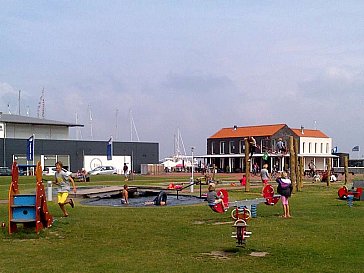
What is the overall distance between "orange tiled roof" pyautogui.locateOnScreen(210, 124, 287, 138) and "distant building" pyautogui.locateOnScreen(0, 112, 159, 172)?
16406mm

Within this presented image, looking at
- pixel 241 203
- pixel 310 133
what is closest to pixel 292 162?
pixel 241 203

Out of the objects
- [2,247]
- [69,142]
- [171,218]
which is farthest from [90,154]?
[2,247]

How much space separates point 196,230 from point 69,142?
71.6 metres

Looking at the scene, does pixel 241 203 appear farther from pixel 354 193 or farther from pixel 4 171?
pixel 4 171

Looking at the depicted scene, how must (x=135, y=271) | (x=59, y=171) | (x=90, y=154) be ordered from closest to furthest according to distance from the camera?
(x=135, y=271)
(x=59, y=171)
(x=90, y=154)

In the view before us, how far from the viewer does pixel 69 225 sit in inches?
667

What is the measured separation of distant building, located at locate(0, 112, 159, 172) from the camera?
80062mm

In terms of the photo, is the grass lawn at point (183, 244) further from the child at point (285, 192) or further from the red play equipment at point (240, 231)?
the child at point (285, 192)

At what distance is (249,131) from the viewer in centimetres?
10431

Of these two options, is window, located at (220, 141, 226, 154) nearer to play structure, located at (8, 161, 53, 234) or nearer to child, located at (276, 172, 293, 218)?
child, located at (276, 172, 293, 218)

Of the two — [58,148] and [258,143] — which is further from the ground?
[258,143]

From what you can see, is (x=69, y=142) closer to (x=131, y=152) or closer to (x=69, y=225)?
(x=131, y=152)

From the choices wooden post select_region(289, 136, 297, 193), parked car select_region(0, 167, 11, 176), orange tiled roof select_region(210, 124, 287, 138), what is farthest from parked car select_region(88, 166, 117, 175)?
wooden post select_region(289, 136, 297, 193)

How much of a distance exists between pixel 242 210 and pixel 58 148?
71.9 metres
